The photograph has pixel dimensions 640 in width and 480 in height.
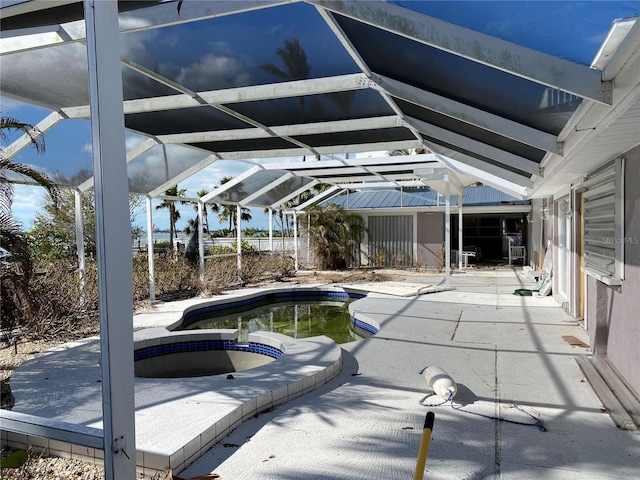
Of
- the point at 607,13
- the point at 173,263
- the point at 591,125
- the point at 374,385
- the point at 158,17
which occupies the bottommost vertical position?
the point at 374,385

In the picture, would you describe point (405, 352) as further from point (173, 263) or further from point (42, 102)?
point (173, 263)

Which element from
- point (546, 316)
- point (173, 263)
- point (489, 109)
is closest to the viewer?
point (489, 109)

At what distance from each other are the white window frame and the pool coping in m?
3.70

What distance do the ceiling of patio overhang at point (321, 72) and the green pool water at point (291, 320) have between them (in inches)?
169

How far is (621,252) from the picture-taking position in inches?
207

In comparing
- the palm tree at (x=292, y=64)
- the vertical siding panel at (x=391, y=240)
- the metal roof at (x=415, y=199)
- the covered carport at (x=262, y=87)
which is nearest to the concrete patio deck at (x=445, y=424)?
the covered carport at (x=262, y=87)

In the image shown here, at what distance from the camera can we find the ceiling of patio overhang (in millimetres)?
3236

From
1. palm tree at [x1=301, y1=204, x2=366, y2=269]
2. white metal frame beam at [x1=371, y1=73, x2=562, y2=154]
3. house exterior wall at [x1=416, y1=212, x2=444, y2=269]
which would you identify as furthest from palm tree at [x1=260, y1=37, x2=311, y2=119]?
house exterior wall at [x1=416, y1=212, x2=444, y2=269]

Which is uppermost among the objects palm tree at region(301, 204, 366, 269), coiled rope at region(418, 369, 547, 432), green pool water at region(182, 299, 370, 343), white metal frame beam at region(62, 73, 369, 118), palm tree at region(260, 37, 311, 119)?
palm tree at region(260, 37, 311, 119)

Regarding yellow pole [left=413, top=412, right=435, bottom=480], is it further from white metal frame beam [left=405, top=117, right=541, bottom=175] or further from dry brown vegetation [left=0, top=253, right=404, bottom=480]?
white metal frame beam [left=405, top=117, right=541, bottom=175]

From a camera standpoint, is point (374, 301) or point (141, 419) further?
point (374, 301)

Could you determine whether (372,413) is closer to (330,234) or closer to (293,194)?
(293,194)

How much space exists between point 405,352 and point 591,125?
4.24 m

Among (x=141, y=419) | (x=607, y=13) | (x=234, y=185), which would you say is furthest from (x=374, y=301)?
(x=607, y=13)
